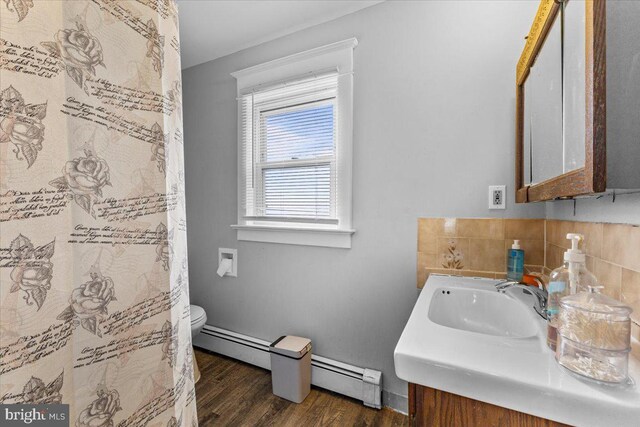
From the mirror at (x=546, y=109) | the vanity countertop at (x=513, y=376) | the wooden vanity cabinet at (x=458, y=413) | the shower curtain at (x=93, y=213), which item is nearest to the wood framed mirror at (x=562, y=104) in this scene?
the mirror at (x=546, y=109)

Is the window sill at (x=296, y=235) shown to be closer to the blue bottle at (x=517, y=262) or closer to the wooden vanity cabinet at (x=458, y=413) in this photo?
the blue bottle at (x=517, y=262)

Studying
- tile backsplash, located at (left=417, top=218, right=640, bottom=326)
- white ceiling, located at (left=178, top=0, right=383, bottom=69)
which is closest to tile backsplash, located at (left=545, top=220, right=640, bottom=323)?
tile backsplash, located at (left=417, top=218, right=640, bottom=326)

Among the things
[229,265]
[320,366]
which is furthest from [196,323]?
[320,366]

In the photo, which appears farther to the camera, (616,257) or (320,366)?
(320,366)

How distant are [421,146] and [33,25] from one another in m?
1.43

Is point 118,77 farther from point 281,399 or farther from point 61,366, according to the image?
point 281,399

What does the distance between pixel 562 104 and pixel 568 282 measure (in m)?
0.47

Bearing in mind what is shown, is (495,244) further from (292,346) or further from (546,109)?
(292,346)

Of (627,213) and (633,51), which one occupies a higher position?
(633,51)

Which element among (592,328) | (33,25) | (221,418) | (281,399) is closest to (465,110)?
(592,328)

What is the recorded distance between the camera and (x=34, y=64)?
496 millimetres

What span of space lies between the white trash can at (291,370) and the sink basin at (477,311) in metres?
0.88

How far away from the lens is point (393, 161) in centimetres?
153

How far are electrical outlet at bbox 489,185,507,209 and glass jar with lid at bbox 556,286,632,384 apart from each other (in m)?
0.78
